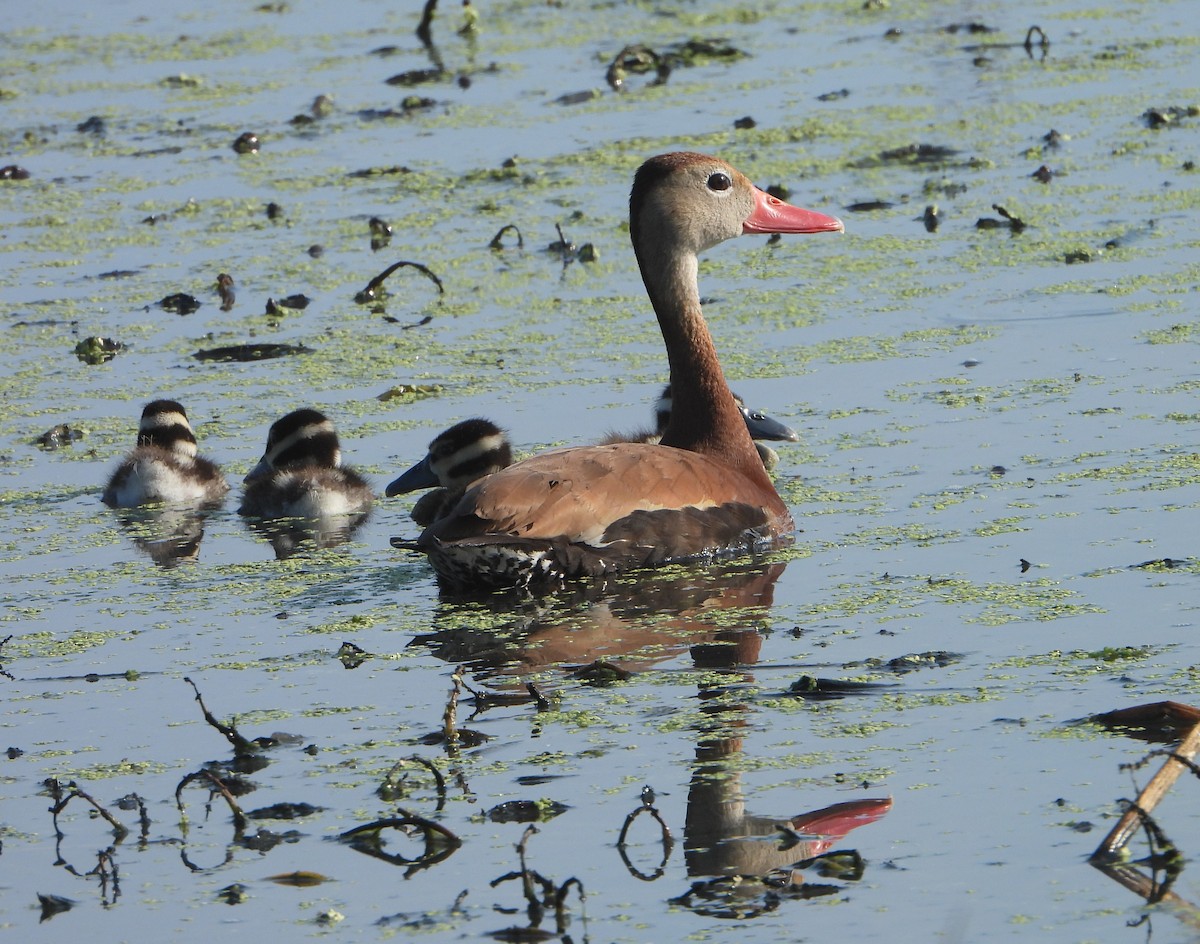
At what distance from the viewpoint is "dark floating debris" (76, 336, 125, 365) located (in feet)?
35.7

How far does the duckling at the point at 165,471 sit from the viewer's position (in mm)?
8711

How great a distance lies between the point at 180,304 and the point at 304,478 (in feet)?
12.0

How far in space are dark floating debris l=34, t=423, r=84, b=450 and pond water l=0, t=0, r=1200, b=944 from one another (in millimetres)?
104

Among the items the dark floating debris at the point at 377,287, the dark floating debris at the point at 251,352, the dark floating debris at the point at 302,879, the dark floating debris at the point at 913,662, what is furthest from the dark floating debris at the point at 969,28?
the dark floating debris at the point at 302,879

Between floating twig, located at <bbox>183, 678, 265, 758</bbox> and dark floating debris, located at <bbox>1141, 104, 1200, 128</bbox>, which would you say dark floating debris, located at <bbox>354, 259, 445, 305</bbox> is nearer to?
dark floating debris, located at <bbox>1141, 104, 1200, 128</bbox>

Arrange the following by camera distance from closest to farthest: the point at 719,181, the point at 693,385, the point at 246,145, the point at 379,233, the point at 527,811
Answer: the point at 527,811
the point at 693,385
the point at 719,181
the point at 379,233
the point at 246,145

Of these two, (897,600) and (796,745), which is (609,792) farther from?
(897,600)

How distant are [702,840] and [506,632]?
6.82 ft

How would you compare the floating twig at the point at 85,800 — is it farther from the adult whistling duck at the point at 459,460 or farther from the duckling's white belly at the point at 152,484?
the duckling's white belly at the point at 152,484

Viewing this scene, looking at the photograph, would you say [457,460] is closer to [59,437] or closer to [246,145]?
[59,437]

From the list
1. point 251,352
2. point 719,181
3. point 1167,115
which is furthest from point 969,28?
point 719,181

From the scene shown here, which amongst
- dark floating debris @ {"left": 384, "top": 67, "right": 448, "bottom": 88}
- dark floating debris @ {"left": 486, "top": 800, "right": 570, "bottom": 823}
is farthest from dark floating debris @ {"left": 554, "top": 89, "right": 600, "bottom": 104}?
dark floating debris @ {"left": 486, "top": 800, "right": 570, "bottom": 823}

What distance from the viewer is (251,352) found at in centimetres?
1070

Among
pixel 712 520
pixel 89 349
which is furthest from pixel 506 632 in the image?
pixel 89 349
